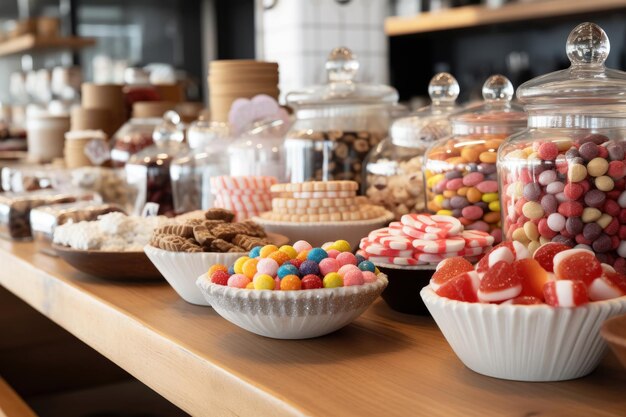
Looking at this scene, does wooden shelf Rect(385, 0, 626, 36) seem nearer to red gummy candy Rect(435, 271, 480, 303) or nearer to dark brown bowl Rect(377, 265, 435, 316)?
dark brown bowl Rect(377, 265, 435, 316)

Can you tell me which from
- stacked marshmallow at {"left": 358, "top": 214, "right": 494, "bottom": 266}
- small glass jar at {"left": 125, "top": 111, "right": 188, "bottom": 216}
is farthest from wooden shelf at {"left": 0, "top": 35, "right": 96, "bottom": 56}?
stacked marshmallow at {"left": 358, "top": 214, "right": 494, "bottom": 266}

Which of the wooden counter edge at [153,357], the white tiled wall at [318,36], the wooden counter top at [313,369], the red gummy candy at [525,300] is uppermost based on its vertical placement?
the white tiled wall at [318,36]

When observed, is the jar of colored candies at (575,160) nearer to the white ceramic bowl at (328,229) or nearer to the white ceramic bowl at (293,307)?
the white ceramic bowl at (293,307)

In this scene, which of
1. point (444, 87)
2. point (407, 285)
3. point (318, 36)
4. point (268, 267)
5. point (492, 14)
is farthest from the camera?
point (318, 36)

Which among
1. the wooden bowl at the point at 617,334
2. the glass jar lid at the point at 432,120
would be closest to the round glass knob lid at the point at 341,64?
the glass jar lid at the point at 432,120

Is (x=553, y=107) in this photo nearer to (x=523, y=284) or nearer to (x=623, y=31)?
(x=523, y=284)

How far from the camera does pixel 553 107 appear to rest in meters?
1.00

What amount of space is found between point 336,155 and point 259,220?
9.8 inches

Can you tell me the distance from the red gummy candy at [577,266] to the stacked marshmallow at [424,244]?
24 cm

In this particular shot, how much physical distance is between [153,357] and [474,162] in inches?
20.3

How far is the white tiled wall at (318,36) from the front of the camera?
4.48 m

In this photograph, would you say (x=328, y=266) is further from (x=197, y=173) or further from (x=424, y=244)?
(x=197, y=173)

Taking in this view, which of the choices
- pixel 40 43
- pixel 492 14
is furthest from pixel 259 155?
pixel 40 43

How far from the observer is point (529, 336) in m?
0.77
